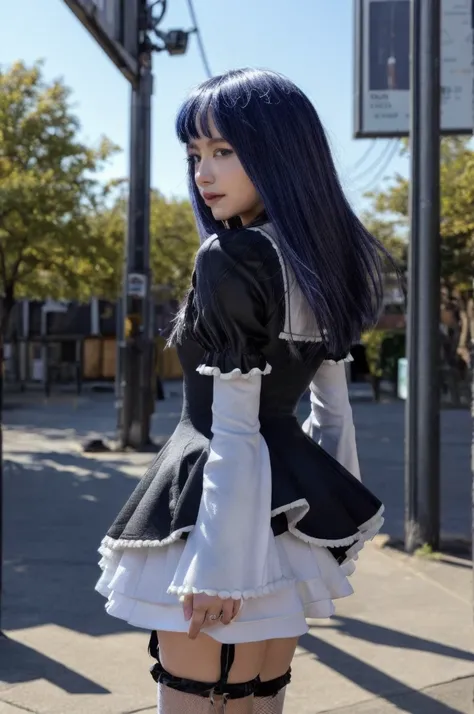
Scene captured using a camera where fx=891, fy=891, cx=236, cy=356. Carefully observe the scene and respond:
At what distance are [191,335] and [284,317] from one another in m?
0.20

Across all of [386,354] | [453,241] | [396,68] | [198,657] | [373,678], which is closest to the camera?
[198,657]

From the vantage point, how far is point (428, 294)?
5.59m

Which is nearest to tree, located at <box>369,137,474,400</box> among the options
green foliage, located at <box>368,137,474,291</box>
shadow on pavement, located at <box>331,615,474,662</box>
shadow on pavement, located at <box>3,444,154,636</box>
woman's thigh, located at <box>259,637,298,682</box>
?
green foliage, located at <box>368,137,474,291</box>

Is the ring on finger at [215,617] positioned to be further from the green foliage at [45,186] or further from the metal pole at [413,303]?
the green foliage at [45,186]

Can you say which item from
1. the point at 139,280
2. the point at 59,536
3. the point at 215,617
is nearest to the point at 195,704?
the point at 215,617

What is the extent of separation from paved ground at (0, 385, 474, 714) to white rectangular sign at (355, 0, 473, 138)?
3.24 metres

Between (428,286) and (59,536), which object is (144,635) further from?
(428,286)

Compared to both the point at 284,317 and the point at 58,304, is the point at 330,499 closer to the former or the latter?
the point at 284,317

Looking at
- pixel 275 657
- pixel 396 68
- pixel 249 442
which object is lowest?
pixel 275 657

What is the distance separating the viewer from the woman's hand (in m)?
1.67

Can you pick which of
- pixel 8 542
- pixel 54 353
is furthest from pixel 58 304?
pixel 8 542

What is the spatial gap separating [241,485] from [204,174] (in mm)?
671

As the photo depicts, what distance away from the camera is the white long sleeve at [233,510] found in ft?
5.50

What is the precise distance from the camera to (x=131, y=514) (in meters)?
1.88
